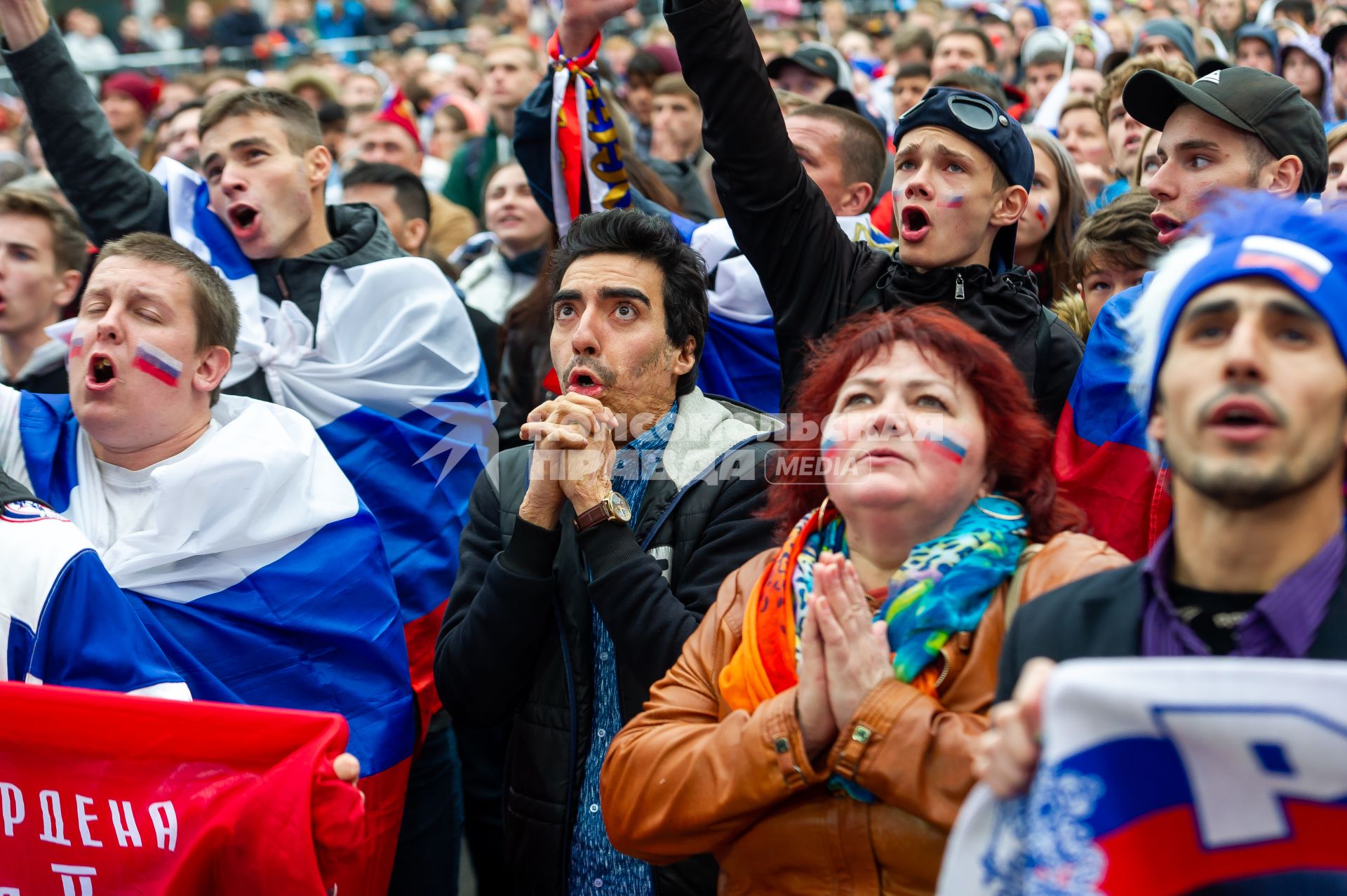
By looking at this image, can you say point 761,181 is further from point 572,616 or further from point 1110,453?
point 572,616

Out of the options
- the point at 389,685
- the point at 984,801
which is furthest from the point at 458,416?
the point at 984,801

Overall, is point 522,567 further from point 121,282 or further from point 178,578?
point 121,282

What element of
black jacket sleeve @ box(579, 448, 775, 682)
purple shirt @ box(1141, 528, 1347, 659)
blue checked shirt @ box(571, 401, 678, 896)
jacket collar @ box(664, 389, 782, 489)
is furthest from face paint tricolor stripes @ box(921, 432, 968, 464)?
blue checked shirt @ box(571, 401, 678, 896)

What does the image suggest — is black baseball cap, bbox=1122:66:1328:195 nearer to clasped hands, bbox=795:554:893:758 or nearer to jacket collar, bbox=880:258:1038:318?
jacket collar, bbox=880:258:1038:318

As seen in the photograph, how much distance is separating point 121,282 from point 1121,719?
2851 mm

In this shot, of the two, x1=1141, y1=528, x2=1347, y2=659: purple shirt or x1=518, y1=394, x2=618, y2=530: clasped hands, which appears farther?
x1=518, y1=394, x2=618, y2=530: clasped hands

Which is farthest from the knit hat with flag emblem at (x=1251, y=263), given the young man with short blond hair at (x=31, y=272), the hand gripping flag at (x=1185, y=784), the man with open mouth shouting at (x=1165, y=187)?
the young man with short blond hair at (x=31, y=272)

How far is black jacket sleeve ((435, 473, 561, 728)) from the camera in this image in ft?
10.1

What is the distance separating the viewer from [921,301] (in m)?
3.54

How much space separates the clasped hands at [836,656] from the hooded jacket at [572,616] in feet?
2.04

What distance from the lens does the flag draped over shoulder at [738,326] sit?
438 cm

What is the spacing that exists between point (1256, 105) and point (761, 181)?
1.27 metres

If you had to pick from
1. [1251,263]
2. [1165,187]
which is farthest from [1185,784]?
[1165,187]

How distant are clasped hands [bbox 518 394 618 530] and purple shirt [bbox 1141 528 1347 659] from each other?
1.41 m
